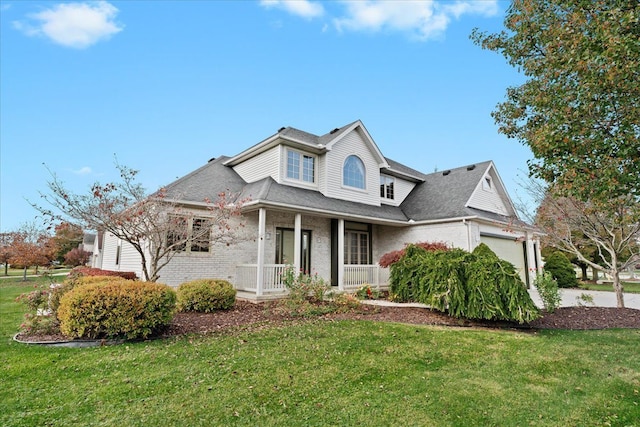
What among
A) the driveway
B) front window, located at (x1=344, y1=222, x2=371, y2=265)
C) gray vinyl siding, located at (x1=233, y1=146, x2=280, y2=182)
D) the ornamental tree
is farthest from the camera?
the ornamental tree

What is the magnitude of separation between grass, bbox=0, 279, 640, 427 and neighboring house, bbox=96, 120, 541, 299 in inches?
220

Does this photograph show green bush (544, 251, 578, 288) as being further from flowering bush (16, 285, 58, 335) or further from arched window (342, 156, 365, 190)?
flowering bush (16, 285, 58, 335)

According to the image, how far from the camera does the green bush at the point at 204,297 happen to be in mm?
8812

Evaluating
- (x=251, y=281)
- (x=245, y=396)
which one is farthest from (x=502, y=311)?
(x=251, y=281)

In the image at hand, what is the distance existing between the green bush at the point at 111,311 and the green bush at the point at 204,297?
279cm

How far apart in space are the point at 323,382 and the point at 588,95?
5.84 metres

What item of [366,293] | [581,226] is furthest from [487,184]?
[366,293]

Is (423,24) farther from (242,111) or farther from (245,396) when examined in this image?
(245,396)

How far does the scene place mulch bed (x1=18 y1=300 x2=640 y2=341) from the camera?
7.23 meters

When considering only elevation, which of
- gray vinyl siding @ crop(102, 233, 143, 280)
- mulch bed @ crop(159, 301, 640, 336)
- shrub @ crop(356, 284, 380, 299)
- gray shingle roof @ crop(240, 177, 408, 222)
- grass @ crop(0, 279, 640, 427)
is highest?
gray shingle roof @ crop(240, 177, 408, 222)

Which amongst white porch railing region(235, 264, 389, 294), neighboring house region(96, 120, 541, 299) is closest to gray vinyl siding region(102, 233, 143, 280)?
neighboring house region(96, 120, 541, 299)

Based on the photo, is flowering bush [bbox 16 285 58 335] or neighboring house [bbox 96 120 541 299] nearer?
flowering bush [bbox 16 285 58 335]

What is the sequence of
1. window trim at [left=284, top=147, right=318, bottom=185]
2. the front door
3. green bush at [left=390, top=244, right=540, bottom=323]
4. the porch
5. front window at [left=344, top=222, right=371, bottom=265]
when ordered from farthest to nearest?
front window at [left=344, top=222, right=371, bottom=265] < window trim at [left=284, top=147, right=318, bottom=185] < the front door < the porch < green bush at [left=390, top=244, right=540, bottom=323]

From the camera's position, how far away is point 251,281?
11.6 metres
